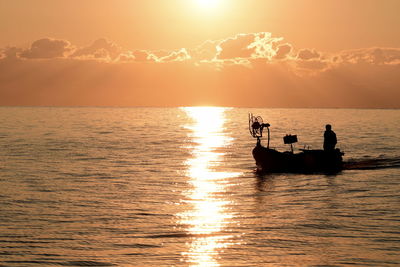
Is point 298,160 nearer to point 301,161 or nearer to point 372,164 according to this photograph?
point 301,161

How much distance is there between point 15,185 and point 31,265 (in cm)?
1785

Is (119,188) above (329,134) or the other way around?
the other way around

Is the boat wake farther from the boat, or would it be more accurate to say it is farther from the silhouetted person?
the silhouetted person

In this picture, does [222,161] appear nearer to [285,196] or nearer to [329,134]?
[329,134]

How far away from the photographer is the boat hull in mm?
40000

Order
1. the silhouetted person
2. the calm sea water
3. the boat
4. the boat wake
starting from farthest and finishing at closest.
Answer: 1. the boat wake
2. the boat
3. the silhouetted person
4. the calm sea water

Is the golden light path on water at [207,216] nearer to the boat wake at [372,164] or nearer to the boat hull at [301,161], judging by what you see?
the boat hull at [301,161]

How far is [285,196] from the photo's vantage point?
30656 millimetres

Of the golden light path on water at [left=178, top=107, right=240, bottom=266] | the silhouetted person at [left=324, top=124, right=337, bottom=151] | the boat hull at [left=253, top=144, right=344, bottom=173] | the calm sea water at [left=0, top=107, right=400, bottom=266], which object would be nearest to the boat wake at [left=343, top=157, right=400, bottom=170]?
the calm sea water at [left=0, top=107, right=400, bottom=266]

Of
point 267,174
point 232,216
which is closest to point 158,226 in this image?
point 232,216

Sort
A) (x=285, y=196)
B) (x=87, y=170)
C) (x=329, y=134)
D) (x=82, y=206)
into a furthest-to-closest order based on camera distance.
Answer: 1. (x=87, y=170)
2. (x=329, y=134)
3. (x=285, y=196)
4. (x=82, y=206)

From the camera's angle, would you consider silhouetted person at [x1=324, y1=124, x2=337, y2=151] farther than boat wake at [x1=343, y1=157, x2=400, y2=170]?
No

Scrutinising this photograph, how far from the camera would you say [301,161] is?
40625 mm

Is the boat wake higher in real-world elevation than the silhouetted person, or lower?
lower
